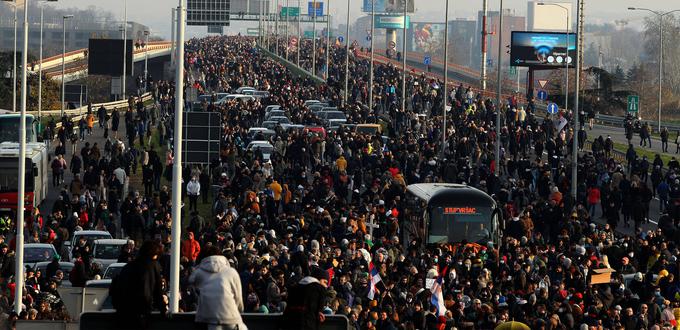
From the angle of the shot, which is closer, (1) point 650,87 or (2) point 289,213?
(2) point 289,213

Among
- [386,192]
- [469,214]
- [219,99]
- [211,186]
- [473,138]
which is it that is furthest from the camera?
[219,99]

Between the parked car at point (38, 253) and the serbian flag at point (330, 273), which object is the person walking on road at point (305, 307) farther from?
the parked car at point (38, 253)

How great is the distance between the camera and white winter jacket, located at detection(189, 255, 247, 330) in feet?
41.6

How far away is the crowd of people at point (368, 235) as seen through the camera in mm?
22250

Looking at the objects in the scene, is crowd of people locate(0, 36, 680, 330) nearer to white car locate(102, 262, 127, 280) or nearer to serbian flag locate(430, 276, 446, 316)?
serbian flag locate(430, 276, 446, 316)

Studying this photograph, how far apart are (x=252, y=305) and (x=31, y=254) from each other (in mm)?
9508

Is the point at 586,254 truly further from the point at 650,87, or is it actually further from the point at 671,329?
the point at 650,87

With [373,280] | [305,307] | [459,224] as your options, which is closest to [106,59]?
[459,224]

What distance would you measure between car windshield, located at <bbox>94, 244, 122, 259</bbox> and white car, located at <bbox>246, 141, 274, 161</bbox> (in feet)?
61.7

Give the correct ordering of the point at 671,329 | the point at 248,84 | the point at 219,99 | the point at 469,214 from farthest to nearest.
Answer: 1. the point at 248,84
2. the point at 219,99
3. the point at 469,214
4. the point at 671,329

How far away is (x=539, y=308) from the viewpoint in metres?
23.2

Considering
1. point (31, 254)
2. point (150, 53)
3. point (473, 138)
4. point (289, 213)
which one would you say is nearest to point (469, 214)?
point (289, 213)

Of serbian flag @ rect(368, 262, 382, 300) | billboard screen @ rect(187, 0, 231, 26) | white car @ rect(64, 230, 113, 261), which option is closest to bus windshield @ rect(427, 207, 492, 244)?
white car @ rect(64, 230, 113, 261)

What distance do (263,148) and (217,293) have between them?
3856 centimetres
